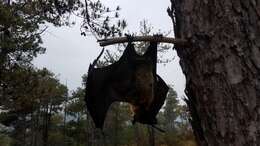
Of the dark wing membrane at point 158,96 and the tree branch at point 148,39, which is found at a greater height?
the tree branch at point 148,39

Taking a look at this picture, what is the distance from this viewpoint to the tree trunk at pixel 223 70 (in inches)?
68.2

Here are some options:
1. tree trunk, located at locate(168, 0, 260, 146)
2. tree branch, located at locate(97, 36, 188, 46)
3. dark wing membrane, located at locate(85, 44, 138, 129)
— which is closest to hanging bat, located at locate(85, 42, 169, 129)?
dark wing membrane, located at locate(85, 44, 138, 129)

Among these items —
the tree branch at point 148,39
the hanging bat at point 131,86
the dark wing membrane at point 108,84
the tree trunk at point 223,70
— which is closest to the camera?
the tree trunk at point 223,70

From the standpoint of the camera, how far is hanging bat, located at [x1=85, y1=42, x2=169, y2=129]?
2.44 metres

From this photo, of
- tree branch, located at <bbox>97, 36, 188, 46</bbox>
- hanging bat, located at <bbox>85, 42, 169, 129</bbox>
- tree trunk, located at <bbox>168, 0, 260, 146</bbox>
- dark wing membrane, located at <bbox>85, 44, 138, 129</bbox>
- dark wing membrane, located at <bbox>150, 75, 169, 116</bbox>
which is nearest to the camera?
tree trunk, located at <bbox>168, 0, 260, 146</bbox>

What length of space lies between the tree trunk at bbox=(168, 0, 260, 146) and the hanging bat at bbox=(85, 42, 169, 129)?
0.53 m

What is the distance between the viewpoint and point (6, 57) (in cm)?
1666

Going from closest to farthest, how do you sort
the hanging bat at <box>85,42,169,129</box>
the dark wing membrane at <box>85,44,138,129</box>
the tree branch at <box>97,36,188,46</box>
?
the tree branch at <box>97,36,188,46</box> < the hanging bat at <box>85,42,169,129</box> < the dark wing membrane at <box>85,44,138,129</box>

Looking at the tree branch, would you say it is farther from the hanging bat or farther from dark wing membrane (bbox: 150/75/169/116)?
dark wing membrane (bbox: 150/75/169/116)

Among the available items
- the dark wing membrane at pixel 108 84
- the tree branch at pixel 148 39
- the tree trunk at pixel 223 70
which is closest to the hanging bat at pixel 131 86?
the dark wing membrane at pixel 108 84

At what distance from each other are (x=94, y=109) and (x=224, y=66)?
1.51 m

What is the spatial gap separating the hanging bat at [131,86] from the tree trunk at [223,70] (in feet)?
1.75

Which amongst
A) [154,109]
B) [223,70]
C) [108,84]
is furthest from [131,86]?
[223,70]

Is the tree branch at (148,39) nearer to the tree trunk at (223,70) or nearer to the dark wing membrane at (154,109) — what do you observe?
the tree trunk at (223,70)
